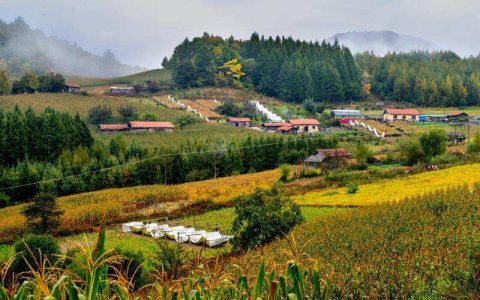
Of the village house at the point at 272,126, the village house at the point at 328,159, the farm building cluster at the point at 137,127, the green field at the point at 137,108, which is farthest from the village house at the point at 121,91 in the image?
the village house at the point at 328,159

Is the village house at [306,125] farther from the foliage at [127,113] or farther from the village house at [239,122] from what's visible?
the foliage at [127,113]

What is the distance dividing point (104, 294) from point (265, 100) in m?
93.1

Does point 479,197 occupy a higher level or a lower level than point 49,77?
lower

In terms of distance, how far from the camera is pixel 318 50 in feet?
388

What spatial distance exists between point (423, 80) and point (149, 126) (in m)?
58.2

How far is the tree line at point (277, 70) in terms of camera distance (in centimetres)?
9931

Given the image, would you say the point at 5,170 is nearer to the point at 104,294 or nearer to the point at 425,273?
the point at 425,273

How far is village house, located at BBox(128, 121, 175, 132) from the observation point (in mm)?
66175

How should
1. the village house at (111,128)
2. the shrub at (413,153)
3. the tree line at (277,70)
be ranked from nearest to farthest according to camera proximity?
the shrub at (413,153) → the village house at (111,128) → the tree line at (277,70)

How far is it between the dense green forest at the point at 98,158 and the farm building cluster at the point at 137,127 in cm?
1118

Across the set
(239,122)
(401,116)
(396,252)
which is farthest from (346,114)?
(396,252)

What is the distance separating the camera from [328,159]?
4644 cm

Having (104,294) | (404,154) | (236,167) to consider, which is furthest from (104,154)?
(104,294)

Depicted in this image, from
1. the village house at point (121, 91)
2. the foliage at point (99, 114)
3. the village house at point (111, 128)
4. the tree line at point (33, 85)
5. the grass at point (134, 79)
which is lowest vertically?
the village house at point (111, 128)
